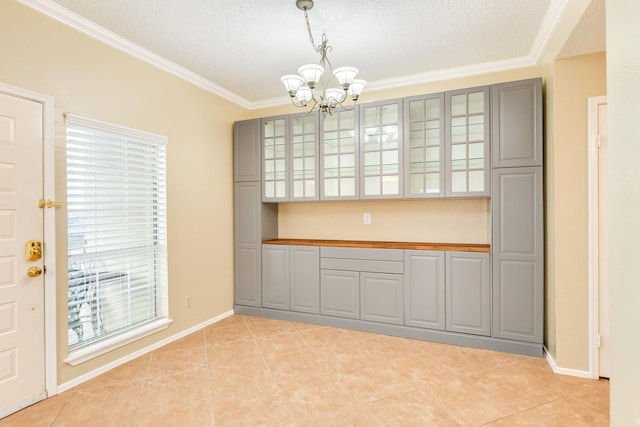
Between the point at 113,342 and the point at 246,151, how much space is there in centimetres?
252

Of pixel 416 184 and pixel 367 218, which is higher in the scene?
pixel 416 184

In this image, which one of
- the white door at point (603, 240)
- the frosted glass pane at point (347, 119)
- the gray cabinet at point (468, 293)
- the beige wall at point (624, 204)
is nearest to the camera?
the beige wall at point (624, 204)

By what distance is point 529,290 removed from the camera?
10.3 ft

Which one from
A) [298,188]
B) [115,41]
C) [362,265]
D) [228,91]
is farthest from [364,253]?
[115,41]

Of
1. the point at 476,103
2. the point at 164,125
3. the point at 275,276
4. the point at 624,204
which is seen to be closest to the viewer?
the point at 624,204

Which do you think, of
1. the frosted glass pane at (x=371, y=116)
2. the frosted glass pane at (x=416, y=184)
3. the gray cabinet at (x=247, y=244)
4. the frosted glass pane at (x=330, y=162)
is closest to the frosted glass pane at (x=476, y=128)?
the frosted glass pane at (x=416, y=184)

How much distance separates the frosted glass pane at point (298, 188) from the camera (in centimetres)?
416

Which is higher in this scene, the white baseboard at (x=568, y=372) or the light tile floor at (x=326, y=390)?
the white baseboard at (x=568, y=372)

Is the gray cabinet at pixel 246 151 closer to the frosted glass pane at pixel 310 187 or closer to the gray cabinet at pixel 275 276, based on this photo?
the frosted glass pane at pixel 310 187

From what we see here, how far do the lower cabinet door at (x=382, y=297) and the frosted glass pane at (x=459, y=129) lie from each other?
151cm

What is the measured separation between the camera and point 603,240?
8.61 ft

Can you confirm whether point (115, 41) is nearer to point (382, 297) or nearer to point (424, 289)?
point (382, 297)

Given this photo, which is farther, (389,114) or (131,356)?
(389,114)

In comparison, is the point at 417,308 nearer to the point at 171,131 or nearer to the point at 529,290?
the point at 529,290
